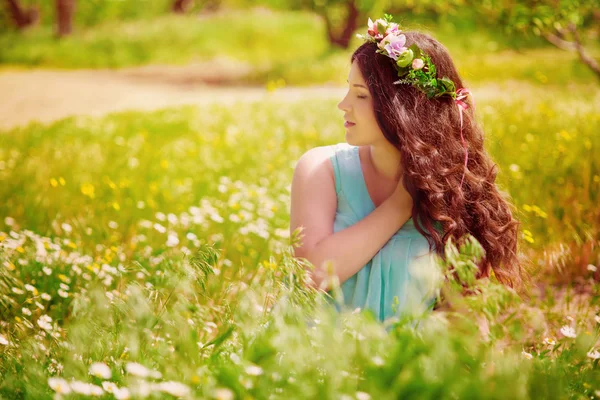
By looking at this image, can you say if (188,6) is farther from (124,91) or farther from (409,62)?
(409,62)

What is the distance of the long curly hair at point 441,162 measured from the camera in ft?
6.51

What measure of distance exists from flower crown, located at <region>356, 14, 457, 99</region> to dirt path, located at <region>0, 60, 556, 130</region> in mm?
5678

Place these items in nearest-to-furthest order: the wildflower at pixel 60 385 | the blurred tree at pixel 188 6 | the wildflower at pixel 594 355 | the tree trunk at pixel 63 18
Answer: the wildflower at pixel 60 385 → the wildflower at pixel 594 355 → the tree trunk at pixel 63 18 → the blurred tree at pixel 188 6

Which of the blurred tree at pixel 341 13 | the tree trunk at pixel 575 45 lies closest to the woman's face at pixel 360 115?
the tree trunk at pixel 575 45

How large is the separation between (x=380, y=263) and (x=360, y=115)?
20.5 inches

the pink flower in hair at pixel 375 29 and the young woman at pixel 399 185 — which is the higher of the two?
the pink flower in hair at pixel 375 29

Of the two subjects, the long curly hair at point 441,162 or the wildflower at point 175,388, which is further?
the long curly hair at point 441,162

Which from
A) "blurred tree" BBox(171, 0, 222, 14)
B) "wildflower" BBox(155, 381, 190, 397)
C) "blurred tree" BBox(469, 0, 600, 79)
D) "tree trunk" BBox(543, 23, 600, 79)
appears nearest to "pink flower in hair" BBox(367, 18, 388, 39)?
"wildflower" BBox(155, 381, 190, 397)

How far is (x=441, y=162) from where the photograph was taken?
205 centimetres

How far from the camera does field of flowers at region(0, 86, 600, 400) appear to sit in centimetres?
132

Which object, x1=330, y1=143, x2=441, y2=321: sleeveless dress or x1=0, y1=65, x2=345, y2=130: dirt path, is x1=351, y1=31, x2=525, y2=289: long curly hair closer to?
x1=330, y1=143, x2=441, y2=321: sleeveless dress

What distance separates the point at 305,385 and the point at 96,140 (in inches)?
197

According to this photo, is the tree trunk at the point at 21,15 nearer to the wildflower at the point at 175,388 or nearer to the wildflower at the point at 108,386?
the wildflower at the point at 108,386

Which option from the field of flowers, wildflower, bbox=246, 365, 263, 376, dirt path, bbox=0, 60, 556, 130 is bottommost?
dirt path, bbox=0, 60, 556, 130
